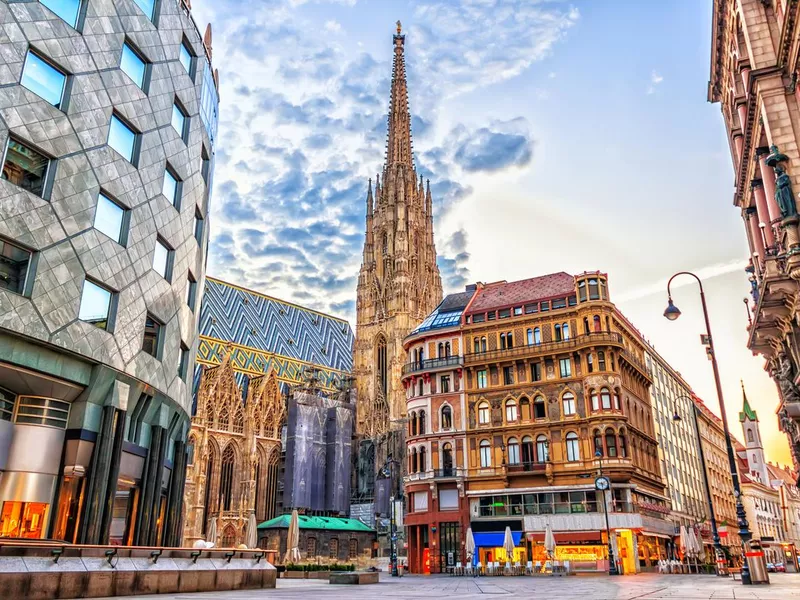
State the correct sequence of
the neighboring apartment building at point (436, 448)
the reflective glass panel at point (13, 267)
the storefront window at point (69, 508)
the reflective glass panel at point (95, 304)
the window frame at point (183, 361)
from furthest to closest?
the neighboring apartment building at point (436, 448) → the window frame at point (183, 361) → the reflective glass panel at point (95, 304) → the storefront window at point (69, 508) → the reflective glass panel at point (13, 267)

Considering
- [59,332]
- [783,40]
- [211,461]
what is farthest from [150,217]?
[211,461]

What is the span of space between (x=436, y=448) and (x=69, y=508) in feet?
95.8

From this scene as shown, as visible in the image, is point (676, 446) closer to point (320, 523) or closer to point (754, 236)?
point (320, 523)

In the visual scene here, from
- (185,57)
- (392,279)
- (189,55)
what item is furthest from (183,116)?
(392,279)

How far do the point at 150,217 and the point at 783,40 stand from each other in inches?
1029

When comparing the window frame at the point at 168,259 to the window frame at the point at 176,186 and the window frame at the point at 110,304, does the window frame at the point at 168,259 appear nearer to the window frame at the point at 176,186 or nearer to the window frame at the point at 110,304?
the window frame at the point at 176,186

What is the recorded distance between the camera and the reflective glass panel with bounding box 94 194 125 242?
27383 millimetres

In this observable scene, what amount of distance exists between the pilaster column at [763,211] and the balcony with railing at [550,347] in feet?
64.4

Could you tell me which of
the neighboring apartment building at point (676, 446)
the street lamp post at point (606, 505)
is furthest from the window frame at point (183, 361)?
the neighboring apartment building at point (676, 446)

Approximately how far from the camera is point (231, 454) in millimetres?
84312

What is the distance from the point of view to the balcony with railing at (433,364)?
168 ft

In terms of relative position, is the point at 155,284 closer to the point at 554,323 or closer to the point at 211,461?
the point at 554,323

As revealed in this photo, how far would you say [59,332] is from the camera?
24516mm

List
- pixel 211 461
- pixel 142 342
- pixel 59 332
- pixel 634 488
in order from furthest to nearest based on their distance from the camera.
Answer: pixel 211 461 < pixel 634 488 < pixel 142 342 < pixel 59 332
